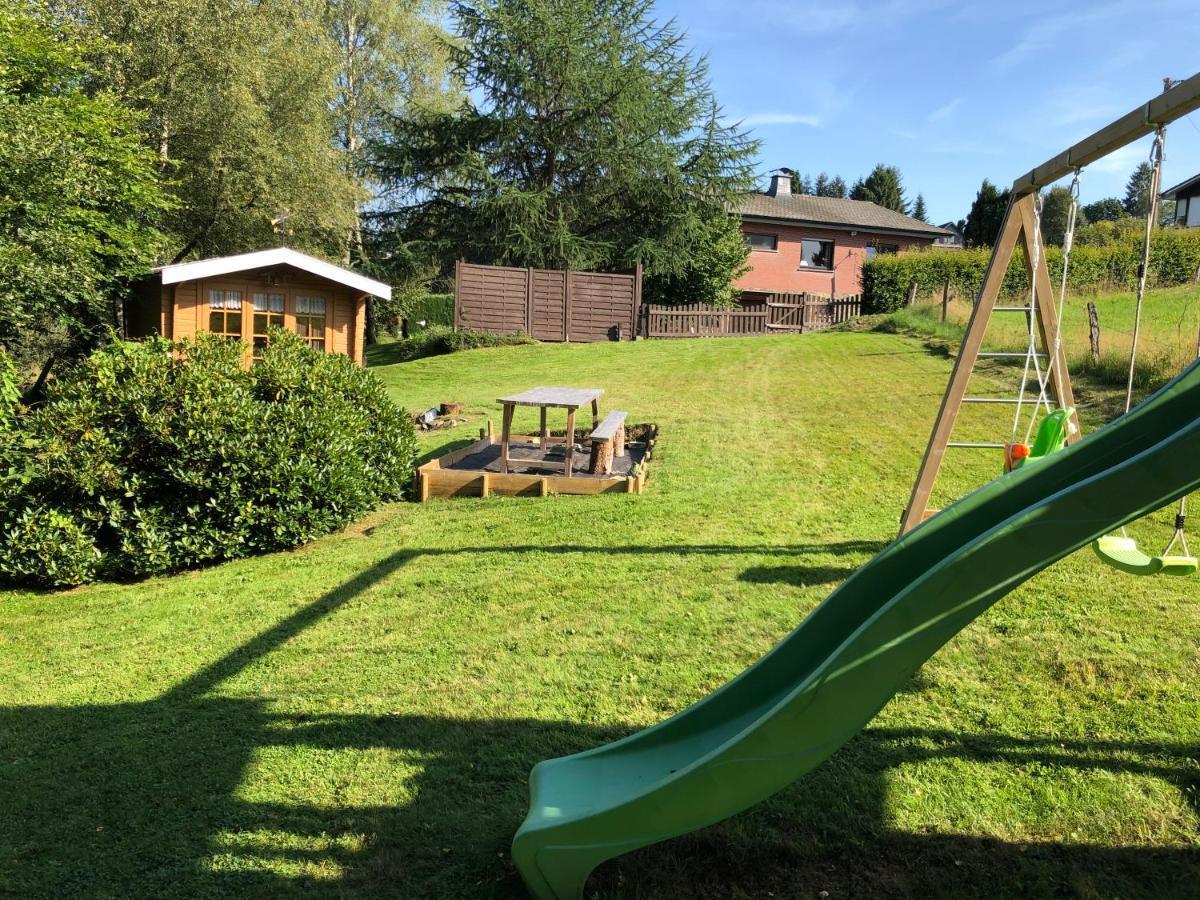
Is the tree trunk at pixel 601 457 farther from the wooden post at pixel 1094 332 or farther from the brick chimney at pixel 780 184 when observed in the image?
the brick chimney at pixel 780 184

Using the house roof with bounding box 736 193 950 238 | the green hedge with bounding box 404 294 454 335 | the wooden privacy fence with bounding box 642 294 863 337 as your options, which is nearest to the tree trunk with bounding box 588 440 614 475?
the wooden privacy fence with bounding box 642 294 863 337

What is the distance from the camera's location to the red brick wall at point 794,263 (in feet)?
122

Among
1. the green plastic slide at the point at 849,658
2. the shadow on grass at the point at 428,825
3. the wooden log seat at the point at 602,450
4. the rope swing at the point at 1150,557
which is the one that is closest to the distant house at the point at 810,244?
the wooden log seat at the point at 602,450

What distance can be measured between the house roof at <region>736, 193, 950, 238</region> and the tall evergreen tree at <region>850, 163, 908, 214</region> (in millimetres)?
26641

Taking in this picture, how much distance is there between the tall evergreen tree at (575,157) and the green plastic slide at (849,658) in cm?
2441

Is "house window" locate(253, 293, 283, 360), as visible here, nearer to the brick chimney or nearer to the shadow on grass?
the shadow on grass

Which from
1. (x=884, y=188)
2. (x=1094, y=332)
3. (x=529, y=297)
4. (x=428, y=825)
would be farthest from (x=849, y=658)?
(x=884, y=188)

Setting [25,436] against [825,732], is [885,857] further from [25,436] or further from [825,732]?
[25,436]

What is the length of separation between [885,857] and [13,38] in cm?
1928

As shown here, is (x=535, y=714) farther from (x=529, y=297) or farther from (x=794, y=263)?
(x=794, y=263)

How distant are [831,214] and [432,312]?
19566mm

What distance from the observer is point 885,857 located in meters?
2.83

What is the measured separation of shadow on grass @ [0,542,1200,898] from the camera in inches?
108

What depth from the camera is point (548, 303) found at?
934 inches
